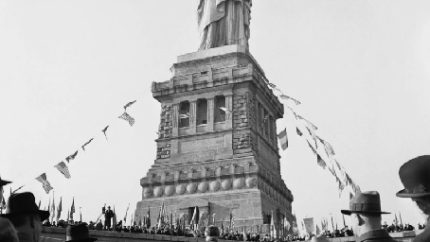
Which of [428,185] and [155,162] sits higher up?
[155,162]

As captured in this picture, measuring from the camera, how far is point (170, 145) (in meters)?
44.1

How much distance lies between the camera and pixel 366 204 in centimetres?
503

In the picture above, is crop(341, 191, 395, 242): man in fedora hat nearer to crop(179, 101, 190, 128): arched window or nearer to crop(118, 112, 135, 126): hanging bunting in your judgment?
crop(118, 112, 135, 126): hanging bunting

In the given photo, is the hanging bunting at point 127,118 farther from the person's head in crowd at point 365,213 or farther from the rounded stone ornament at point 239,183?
the person's head in crowd at point 365,213

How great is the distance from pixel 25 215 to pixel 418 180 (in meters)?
3.59

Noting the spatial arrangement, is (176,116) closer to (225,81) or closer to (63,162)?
(225,81)

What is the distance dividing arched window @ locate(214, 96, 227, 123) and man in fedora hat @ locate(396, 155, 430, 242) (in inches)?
1561

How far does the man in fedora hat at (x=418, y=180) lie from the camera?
4.02m

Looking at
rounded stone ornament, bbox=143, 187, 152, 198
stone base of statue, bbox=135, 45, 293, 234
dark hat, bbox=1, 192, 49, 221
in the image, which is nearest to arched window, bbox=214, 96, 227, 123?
stone base of statue, bbox=135, 45, 293, 234

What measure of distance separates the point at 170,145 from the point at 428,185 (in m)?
40.4

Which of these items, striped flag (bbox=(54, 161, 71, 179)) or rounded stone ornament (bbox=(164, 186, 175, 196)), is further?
rounded stone ornament (bbox=(164, 186, 175, 196))

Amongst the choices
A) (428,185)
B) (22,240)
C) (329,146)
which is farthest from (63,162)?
(428,185)

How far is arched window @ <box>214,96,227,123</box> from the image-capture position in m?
44.2

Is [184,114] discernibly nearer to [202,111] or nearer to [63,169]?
[202,111]
